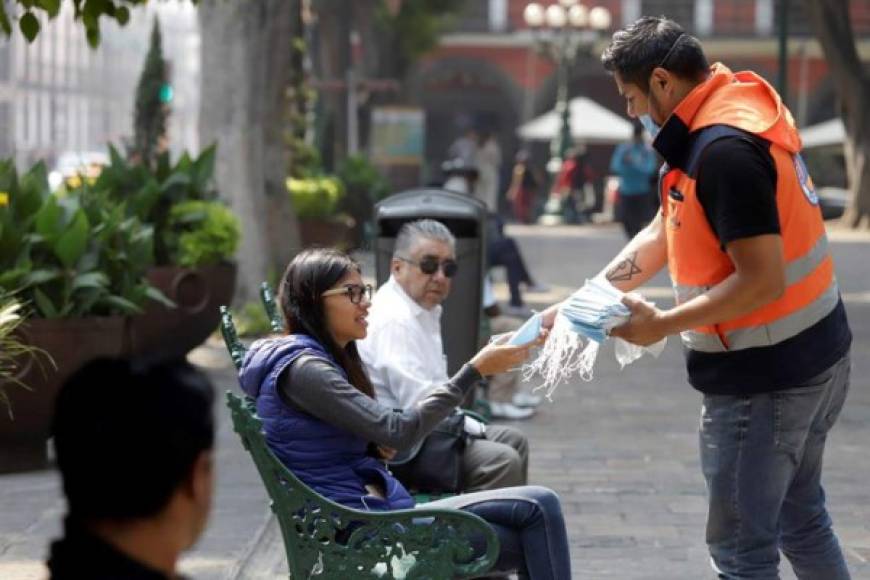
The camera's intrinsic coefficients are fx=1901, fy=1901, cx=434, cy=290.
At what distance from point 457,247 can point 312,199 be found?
12.7m

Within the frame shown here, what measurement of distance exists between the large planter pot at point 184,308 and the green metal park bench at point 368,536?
21.2 feet

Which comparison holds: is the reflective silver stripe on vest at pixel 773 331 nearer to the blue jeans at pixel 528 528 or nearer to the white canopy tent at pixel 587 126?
the blue jeans at pixel 528 528

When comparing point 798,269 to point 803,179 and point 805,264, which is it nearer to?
point 805,264

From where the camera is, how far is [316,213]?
21.6 m

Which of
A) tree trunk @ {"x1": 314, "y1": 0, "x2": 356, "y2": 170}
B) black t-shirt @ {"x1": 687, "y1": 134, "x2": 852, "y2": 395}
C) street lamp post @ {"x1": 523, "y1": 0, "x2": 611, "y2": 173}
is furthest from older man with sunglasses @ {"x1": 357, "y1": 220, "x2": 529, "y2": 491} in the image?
street lamp post @ {"x1": 523, "y1": 0, "x2": 611, "y2": 173}

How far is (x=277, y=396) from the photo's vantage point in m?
4.82

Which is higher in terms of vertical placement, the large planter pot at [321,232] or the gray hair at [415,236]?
the gray hair at [415,236]

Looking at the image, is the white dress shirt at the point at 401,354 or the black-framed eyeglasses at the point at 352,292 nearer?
the black-framed eyeglasses at the point at 352,292

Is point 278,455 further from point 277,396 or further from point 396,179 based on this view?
point 396,179

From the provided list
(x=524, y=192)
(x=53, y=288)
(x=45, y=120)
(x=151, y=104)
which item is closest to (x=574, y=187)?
(x=524, y=192)

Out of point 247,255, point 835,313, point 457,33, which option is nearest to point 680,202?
point 835,313

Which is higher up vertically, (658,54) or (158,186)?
(658,54)

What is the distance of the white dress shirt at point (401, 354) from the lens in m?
5.87

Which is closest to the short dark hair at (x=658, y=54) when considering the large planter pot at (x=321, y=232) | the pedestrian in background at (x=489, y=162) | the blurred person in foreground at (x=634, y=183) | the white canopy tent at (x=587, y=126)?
the large planter pot at (x=321, y=232)
